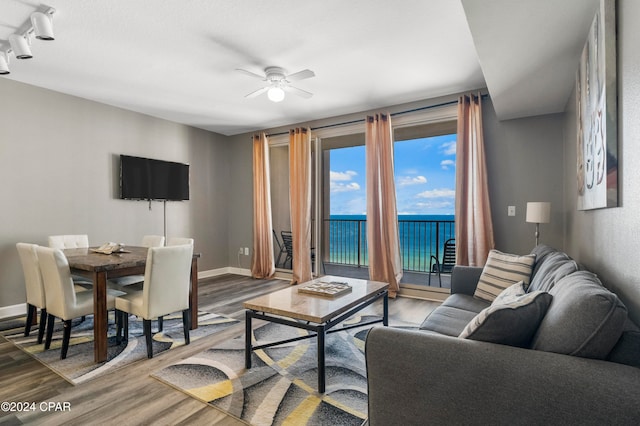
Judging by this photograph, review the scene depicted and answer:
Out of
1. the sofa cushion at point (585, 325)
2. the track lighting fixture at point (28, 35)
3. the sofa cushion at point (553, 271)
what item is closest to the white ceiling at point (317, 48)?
the track lighting fixture at point (28, 35)

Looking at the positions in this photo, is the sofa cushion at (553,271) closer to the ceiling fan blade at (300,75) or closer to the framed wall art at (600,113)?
the framed wall art at (600,113)

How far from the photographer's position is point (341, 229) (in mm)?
7316

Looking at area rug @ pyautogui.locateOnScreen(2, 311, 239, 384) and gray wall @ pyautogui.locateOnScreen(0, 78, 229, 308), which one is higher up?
gray wall @ pyautogui.locateOnScreen(0, 78, 229, 308)

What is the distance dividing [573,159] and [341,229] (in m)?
4.80

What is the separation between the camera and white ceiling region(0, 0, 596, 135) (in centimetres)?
221

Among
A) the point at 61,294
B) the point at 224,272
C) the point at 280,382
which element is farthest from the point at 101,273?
the point at 224,272

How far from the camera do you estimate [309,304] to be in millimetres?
2346

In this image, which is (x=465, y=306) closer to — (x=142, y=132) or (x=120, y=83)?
(x=120, y=83)

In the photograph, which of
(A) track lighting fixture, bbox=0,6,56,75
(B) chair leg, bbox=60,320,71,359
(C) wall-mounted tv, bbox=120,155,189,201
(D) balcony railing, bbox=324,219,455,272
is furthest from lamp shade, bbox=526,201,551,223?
(C) wall-mounted tv, bbox=120,155,189,201

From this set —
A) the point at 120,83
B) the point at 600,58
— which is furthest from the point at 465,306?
the point at 120,83

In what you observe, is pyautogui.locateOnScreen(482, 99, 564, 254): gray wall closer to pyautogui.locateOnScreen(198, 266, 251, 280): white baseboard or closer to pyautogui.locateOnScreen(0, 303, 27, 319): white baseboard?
pyautogui.locateOnScreen(198, 266, 251, 280): white baseboard

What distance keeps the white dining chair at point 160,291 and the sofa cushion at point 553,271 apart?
2597 millimetres

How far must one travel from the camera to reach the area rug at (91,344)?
239cm

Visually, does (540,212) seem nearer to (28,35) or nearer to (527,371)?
(527,371)
